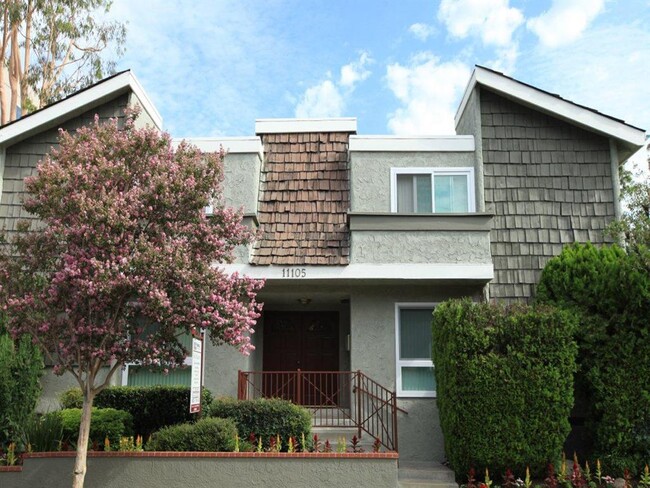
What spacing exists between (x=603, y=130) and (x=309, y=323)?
25.2ft

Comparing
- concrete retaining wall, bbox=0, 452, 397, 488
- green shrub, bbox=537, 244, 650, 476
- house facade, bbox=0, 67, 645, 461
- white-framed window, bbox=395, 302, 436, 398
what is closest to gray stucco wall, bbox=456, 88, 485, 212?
house facade, bbox=0, 67, 645, 461

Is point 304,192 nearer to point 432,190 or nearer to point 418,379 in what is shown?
point 432,190

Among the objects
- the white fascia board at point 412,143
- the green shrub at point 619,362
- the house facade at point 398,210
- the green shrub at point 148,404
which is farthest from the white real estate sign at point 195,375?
the green shrub at point 619,362

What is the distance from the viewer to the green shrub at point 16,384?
1079 cm

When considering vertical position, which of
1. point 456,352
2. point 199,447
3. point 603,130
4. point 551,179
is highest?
point 603,130

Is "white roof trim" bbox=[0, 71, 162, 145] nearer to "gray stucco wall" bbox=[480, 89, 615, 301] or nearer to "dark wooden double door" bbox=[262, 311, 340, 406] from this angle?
"dark wooden double door" bbox=[262, 311, 340, 406]

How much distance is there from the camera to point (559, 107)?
13445mm

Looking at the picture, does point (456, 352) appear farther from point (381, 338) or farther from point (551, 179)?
point (551, 179)

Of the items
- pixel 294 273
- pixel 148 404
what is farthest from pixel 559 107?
pixel 148 404

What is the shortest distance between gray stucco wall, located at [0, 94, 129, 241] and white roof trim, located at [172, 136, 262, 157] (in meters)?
1.84

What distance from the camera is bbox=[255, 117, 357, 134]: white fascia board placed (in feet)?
47.9

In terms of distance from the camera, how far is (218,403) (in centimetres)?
1108

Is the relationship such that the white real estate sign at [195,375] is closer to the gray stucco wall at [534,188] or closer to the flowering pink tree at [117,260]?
the flowering pink tree at [117,260]

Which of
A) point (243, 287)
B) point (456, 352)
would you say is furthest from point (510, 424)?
point (243, 287)
